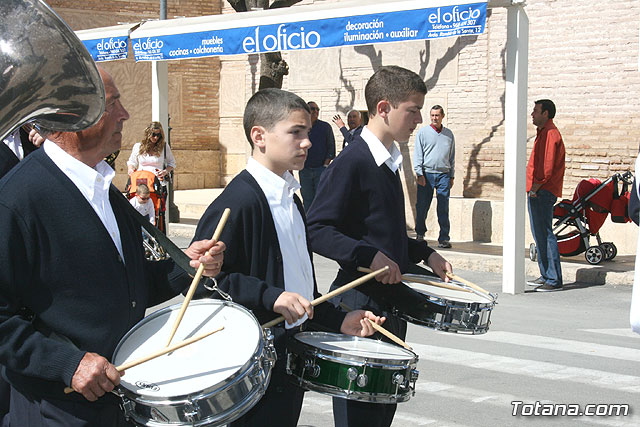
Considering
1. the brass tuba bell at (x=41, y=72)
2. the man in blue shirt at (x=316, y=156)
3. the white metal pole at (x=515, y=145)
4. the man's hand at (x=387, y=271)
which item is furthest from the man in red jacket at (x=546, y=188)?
the brass tuba bell at (x=41, y=72)

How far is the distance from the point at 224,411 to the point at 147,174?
10533 millimetres

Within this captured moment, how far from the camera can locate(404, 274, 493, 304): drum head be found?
4551mm

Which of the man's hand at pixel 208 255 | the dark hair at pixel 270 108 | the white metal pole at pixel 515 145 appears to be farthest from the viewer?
the white metal pole at pixel 515 145

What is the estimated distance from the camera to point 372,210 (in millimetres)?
4570

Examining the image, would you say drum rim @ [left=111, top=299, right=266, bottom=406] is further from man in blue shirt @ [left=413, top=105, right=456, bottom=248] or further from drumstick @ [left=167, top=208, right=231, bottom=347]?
man in blue shirt @ [left=413, top=105, right=456, bottom=248]

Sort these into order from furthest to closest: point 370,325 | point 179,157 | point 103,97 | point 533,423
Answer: point 179,157, point 533,423, point 370,325, point 103,97

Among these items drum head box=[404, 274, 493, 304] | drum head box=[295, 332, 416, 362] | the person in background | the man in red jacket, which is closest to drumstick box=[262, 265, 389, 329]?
drum head box=[295, 332, 416, 362]

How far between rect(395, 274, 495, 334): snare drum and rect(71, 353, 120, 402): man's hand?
75.4 inches

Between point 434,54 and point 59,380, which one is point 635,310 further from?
point 434,54

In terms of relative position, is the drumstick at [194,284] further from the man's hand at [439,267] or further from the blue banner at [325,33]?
the blue banner at [325,33]

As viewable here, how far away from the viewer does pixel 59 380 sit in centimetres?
287

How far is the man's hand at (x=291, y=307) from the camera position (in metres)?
3.57

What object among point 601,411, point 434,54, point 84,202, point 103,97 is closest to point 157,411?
point 84,202

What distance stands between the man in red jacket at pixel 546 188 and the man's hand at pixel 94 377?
9.03 metres
